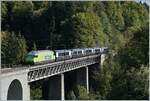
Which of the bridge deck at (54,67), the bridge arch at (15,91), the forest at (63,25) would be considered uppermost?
the forest at (63,25)

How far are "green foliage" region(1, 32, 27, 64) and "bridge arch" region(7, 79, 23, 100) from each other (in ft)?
91.7

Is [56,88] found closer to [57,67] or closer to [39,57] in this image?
[57,67]

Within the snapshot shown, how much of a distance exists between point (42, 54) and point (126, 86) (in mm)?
15429

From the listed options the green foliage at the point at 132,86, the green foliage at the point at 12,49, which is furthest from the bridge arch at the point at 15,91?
the green foliage at the point at 12,49

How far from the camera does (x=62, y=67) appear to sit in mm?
52562

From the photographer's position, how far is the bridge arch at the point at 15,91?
37.8m

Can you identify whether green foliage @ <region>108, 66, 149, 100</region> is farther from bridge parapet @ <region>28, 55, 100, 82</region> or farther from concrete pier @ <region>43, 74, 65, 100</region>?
concrete pier @ <region>43, 74, 65, 100</region>

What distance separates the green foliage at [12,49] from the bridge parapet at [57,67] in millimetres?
10346

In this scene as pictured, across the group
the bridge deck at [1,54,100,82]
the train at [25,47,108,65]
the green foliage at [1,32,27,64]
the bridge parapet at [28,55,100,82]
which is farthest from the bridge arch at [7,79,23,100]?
the green foliage at [1,32,27,64]

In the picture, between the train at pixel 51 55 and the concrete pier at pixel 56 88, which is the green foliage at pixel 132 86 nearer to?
the train at pixel 51 55

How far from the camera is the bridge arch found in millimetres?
37778

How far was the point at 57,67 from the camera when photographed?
50.8 m

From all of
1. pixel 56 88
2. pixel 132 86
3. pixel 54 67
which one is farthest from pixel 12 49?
→ pixel 132 86

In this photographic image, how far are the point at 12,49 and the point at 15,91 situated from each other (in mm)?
32393
